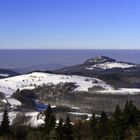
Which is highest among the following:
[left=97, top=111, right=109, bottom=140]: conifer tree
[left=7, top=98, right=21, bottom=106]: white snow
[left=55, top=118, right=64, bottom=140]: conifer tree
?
[left=55, top=118, right=64, bottom=140]: conifer tree

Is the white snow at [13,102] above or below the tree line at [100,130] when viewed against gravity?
below

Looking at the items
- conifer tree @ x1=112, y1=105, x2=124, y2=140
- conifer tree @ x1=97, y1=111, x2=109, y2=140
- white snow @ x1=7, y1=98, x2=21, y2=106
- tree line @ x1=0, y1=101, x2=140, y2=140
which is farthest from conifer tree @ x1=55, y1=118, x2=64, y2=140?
white snow @ x1=7, y1=98, x2=21, y2=106

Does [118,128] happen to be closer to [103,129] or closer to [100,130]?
[103,129]

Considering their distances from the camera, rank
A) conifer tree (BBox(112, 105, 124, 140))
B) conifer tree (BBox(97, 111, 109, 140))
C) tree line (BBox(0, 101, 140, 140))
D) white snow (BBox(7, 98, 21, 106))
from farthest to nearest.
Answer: white snow (BBox(7, 98, 21, 106)), conifer tree (BBox(97, 111, 109, 140)), tree line (BBox(0, 101, 140, 140)), conifer tree (BBox(112, 105, 124, 140))

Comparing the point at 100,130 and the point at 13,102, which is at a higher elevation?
the point at 100,130

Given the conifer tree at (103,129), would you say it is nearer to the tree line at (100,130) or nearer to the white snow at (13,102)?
the tree line at (100,130)

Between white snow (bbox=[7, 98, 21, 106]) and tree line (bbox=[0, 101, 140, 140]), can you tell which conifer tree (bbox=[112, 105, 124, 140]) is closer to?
tree line (bbox=[0, 101, 140, 140])

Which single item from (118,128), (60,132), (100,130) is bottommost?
(100,130)

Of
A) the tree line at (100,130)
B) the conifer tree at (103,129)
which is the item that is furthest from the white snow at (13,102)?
the conifer tree at (103,129)

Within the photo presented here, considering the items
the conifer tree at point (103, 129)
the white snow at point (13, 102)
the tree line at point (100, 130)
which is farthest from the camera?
the white snow at point (13, 102)

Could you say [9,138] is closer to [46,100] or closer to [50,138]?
[50,138]

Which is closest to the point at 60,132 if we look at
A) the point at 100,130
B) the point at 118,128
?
the point at 118,128

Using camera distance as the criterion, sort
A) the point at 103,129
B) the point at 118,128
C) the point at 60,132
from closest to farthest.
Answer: the point at 118,128 → the point at 60,132 → the point at 103,129
